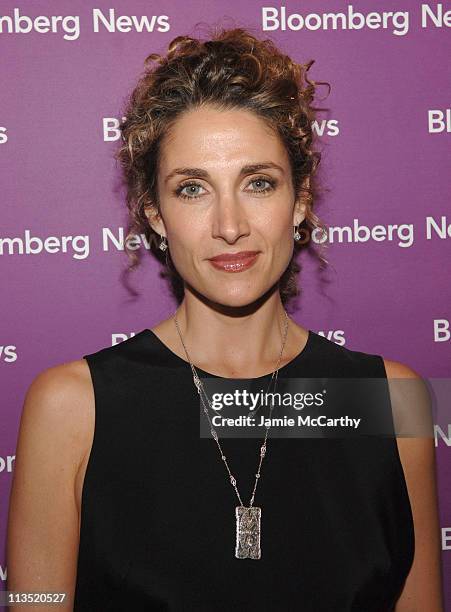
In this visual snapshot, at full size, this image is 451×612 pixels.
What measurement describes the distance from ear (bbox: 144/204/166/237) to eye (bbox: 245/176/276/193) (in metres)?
0.21

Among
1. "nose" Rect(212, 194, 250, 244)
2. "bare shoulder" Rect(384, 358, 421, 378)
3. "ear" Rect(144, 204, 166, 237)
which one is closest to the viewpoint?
"nose" Rect(212, 194, 250, 244)

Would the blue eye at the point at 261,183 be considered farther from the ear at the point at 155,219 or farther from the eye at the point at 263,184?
the ear at the point at 155,219

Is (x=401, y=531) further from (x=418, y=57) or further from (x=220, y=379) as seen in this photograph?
(x=418, y=57)

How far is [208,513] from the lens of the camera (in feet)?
4.50

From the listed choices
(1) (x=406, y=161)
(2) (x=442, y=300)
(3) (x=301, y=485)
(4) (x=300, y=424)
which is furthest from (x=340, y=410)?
(1) (x=406, y=161)

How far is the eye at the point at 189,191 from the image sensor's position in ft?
4.49

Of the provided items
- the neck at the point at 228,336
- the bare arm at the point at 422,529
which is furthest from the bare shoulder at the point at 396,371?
the neck at the point at 228,336

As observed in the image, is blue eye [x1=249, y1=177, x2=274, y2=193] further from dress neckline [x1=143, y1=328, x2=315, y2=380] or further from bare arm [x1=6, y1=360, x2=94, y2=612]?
bare arm [x1=6, y1=360, x2=94, y2=612]

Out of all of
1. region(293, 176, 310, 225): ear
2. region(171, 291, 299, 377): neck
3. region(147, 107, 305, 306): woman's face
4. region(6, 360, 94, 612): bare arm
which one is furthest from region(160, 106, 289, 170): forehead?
region(6, 360, 94, 612): bare arm

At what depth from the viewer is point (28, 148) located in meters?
1.69

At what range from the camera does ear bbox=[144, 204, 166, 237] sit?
4.84 feet

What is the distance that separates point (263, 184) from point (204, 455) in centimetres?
53

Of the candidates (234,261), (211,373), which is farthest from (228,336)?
(234,261)

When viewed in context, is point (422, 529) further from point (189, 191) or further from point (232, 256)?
point (189, 191)
